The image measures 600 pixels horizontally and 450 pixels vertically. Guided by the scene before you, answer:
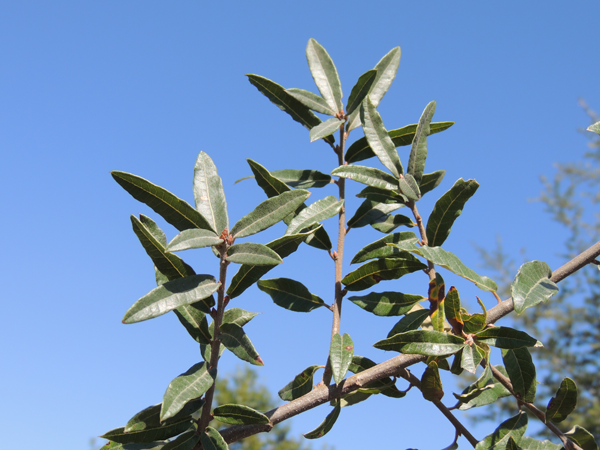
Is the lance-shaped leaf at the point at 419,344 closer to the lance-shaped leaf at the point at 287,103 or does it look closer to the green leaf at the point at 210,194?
the green leaf at the point at 210,194

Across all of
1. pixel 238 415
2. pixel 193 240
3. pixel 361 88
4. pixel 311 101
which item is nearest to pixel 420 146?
pixel 361 88

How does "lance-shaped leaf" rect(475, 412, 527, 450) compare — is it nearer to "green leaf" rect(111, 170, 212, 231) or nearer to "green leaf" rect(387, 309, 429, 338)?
"green leaf" rect(387, 309, 429, 338)

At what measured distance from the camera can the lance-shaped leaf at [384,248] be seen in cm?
110

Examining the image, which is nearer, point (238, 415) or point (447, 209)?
point (238, 415)

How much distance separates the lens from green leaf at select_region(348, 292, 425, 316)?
1104 millimetres

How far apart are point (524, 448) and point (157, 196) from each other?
2.97ft

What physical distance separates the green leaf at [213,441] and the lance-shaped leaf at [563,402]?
0.70 metres

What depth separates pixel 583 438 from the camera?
1026 mm

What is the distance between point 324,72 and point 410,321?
0.68 meters

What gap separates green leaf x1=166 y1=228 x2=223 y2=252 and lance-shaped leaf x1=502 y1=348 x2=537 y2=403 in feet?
2.14

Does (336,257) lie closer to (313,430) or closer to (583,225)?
(313,430)

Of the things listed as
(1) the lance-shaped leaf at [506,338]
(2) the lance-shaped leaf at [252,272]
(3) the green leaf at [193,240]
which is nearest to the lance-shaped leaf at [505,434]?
(1) the lance-shaped leaf at [506,338]

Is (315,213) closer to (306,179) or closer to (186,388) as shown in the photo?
(306,179)

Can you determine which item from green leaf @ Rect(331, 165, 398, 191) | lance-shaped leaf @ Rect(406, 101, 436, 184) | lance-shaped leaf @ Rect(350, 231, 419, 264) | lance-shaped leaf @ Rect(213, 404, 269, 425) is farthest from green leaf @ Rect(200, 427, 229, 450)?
lance-shaped leaf @ Rect(406, 101, 436, 184)
